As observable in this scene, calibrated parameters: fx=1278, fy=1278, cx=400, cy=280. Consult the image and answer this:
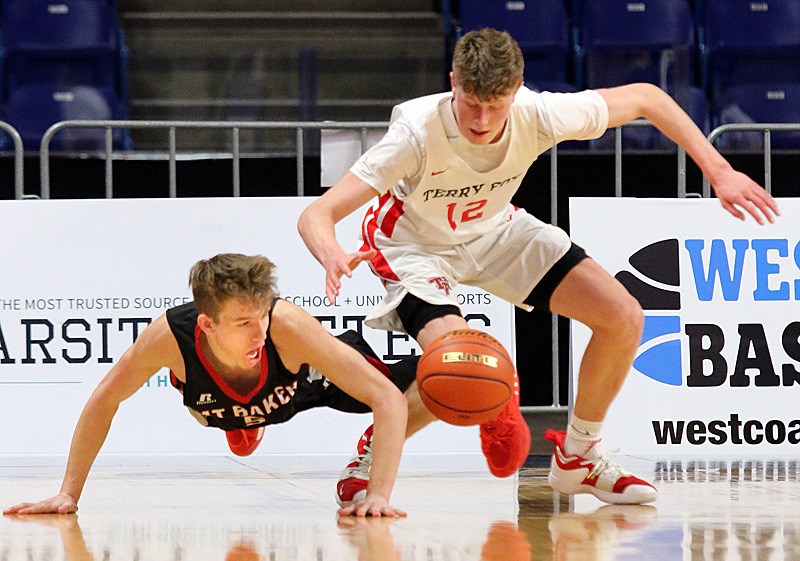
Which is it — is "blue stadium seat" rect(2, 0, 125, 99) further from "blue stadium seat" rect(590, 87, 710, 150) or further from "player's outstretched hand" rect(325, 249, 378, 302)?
"player's outstretched hand" rect(325, 249, 378, 302)

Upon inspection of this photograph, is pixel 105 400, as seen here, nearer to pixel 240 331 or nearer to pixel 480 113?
pixel 240 331

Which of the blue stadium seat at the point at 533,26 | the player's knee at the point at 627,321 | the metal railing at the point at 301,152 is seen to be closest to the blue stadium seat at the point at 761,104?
the blue stadium seat at the point at 533,26

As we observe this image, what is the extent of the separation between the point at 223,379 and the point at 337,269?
31.0 inches

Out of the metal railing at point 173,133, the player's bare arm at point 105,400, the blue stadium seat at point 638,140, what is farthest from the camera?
the blue stadium seat at point 638,140

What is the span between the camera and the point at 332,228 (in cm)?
371

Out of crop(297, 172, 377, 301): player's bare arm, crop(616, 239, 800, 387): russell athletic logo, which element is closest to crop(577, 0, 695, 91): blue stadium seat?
crop(616, 239, 800, 387): russell athletic logo

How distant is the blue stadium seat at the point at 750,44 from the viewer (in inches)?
369

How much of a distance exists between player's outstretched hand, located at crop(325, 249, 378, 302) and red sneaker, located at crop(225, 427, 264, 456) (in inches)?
45.8

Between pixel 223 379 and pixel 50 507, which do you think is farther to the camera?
pixel 223 379

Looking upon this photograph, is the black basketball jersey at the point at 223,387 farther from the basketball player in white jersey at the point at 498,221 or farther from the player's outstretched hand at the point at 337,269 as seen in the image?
the player's outstretched hand at the point at 337,269

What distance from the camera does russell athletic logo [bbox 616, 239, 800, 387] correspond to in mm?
5910

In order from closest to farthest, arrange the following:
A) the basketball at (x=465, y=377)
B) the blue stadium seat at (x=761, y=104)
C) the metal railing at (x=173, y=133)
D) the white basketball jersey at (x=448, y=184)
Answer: the basketball at (x=465, y=377) < the white basketball jersey at (x=448, y=184) < the metal railing at (x=173, y=133) < the blue stadium seat at (x=761, y=104)

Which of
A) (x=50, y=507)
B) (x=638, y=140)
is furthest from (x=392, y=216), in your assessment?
(x=638, y=140)

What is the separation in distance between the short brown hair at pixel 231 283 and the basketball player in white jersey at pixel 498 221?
0.26m
